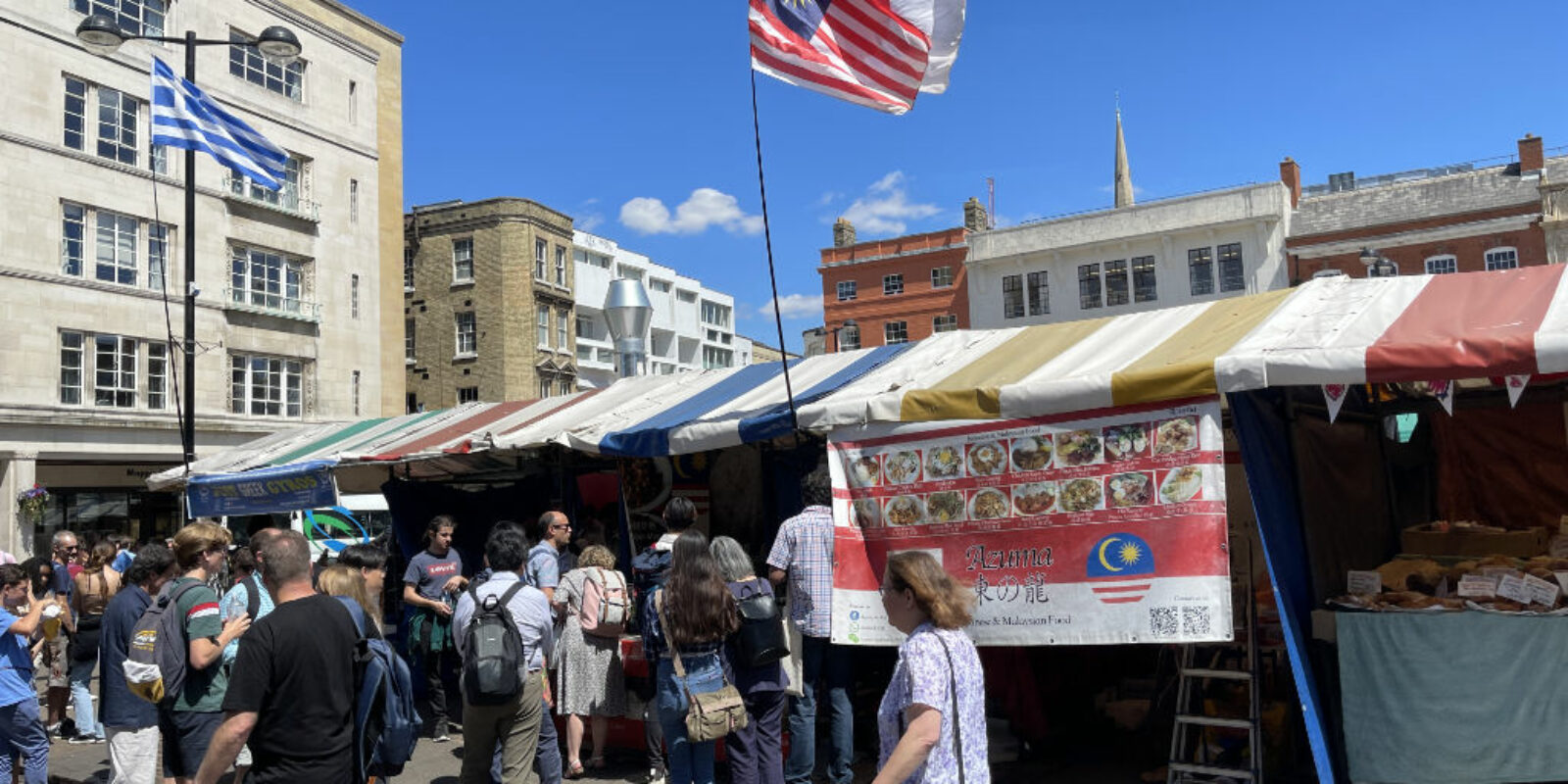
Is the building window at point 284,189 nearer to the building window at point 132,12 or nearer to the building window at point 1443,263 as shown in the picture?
the building window at point 132,12

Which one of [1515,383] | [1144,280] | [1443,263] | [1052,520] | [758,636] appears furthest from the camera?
[1144,280]

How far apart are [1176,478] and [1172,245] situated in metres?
40.1

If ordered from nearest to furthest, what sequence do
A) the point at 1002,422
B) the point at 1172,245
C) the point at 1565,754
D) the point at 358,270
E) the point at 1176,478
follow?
1. the point at 1565,754
2. the point at 1176,478
3. the point at 1002,422
4. the point at 358,270
5. the point at 1172,245

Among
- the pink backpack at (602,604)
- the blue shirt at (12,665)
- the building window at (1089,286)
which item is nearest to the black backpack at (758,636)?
the pink backpack at (602,604)

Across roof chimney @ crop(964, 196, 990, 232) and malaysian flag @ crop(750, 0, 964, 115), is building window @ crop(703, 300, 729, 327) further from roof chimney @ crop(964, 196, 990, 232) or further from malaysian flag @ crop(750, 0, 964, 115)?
malaysian flag @ crop(750, 0, 964, 115)

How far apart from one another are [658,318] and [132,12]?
4141 cm

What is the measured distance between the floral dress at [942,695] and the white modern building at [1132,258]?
133 ft

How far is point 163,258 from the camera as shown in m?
25.5

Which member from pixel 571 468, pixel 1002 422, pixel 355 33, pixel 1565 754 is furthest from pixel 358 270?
pixel 1565 754

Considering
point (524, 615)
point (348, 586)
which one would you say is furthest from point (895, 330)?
point (348, 586)

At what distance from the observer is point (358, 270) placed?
31484 millimetres

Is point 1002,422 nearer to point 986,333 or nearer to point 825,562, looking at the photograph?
point 825,562

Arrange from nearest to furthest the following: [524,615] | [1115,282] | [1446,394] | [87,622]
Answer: [1446,394], [524,615], [87,622], [1115,282]

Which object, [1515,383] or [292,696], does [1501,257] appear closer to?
[1515,383]
